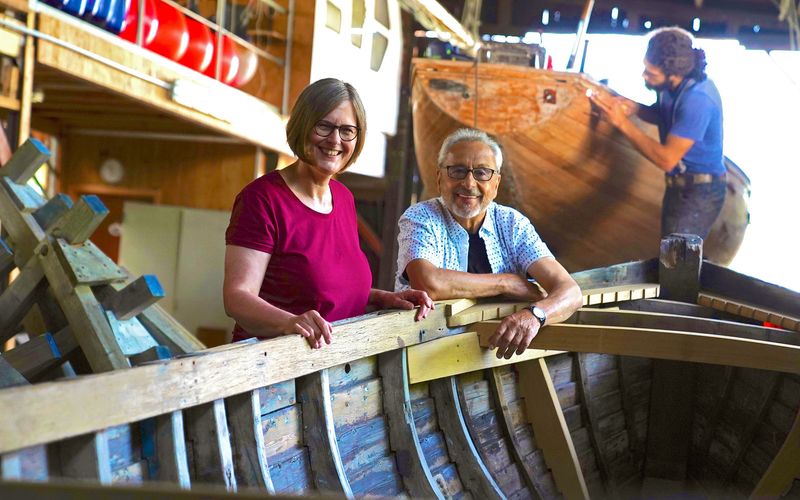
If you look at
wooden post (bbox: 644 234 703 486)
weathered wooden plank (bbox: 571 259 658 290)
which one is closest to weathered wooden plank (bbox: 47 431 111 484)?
weathered wooden plank (bbox: 571 259 658 290)

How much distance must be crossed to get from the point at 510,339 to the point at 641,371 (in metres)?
1.18

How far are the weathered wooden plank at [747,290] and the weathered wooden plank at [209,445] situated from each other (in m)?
2.60

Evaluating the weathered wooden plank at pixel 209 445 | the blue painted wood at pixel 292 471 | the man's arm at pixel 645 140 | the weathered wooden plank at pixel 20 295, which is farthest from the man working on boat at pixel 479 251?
the man's arm at pixel 645 140

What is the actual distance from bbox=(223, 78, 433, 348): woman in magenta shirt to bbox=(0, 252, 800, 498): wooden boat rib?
4.1 inches

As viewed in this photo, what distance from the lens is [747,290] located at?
164 inches

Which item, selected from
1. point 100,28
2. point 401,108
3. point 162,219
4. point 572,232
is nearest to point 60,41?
point 100,28

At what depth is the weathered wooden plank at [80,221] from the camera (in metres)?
3.73

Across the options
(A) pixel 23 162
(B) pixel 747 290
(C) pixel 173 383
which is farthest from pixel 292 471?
(B) pixel 747 290

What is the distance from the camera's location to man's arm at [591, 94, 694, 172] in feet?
24.0

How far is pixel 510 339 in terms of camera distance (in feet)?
9.96

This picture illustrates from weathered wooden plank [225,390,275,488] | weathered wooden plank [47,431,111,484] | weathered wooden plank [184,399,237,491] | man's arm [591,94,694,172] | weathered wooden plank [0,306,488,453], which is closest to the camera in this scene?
weathered wooden plank [0,306,488,453]

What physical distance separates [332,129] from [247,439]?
32.1 inches

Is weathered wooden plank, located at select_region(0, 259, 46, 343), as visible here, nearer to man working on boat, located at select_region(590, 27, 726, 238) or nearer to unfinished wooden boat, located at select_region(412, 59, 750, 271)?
unfinished wooden boat, located at select_region(412, 59, 750, 271)

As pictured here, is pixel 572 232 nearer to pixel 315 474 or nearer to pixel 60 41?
pixel 60 41
